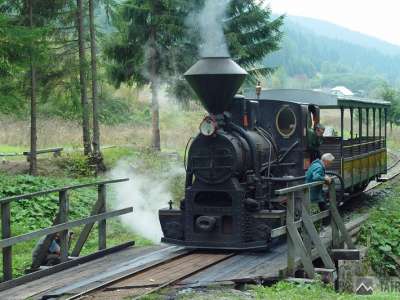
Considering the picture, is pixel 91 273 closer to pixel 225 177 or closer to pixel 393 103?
pixel 225 177

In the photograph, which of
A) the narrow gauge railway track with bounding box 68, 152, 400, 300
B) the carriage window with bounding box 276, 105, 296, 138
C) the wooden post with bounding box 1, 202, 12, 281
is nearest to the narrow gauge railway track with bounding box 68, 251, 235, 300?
the narrow gauge railway track with bounding box 68, 152, 400, 300

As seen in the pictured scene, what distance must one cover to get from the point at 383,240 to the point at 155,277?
521cm

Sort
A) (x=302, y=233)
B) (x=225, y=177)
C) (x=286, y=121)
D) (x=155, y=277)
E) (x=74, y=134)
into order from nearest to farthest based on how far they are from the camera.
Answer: (x=155, y=277), (x=302, y=233), (x=225, y=177), (x=286, y=121), (x=74, y=134)

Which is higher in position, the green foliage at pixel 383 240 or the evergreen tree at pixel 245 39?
the evergreen tree at pixel 245 39

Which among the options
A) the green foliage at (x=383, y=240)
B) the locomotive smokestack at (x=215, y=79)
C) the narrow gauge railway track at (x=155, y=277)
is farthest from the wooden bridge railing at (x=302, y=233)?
the green foliage at (x=383, y=240)

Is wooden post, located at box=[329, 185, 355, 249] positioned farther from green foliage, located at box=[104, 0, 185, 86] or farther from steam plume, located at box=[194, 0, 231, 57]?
green foliage, located at box=[104, 0, 185, 86]

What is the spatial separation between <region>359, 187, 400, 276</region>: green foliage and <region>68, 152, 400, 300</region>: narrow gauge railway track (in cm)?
290

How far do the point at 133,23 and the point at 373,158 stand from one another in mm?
10100

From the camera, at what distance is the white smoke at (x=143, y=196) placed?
14.4 meters

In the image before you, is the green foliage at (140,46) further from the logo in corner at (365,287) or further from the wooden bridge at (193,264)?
the logo in corner at (365,287)

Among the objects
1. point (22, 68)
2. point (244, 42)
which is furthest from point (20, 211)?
point (244, 42)

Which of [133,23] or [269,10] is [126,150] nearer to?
[133,23]

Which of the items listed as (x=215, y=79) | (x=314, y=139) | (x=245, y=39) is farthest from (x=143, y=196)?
(x=245, y=39)

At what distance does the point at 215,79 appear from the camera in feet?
31.4
